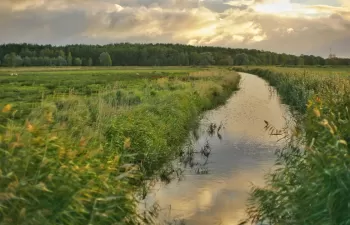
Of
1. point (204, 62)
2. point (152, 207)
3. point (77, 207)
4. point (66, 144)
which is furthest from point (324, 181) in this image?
point (204, 62)

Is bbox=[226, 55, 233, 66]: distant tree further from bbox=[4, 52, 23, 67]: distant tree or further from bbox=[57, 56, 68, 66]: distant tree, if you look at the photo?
bbox=[4, 52, 23, 67]: distant tree

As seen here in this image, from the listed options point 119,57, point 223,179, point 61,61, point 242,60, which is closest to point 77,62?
point 61,61

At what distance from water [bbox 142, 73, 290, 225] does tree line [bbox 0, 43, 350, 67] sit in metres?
125

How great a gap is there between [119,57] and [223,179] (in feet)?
469

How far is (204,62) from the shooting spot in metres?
147

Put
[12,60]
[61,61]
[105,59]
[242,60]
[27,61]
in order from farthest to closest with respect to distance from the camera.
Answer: [242,60] → [105,59] → [61,61] → [27,61] → [12,60]

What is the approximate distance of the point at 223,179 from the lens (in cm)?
1270

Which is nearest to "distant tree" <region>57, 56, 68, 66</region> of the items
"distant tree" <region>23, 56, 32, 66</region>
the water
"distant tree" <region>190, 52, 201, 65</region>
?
"distant tree" <region>23, 56, 32, 66</region>

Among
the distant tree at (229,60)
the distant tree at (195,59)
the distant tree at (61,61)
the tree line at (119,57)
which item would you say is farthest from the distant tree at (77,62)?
the distant tree at (229,60)

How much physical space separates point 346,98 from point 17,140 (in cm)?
775

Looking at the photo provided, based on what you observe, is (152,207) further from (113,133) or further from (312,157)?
(312,157)

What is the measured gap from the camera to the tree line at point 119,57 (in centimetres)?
14275

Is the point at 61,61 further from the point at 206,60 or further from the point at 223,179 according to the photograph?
the point at 223,179

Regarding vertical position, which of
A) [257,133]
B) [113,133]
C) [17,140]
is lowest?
[257,133]
